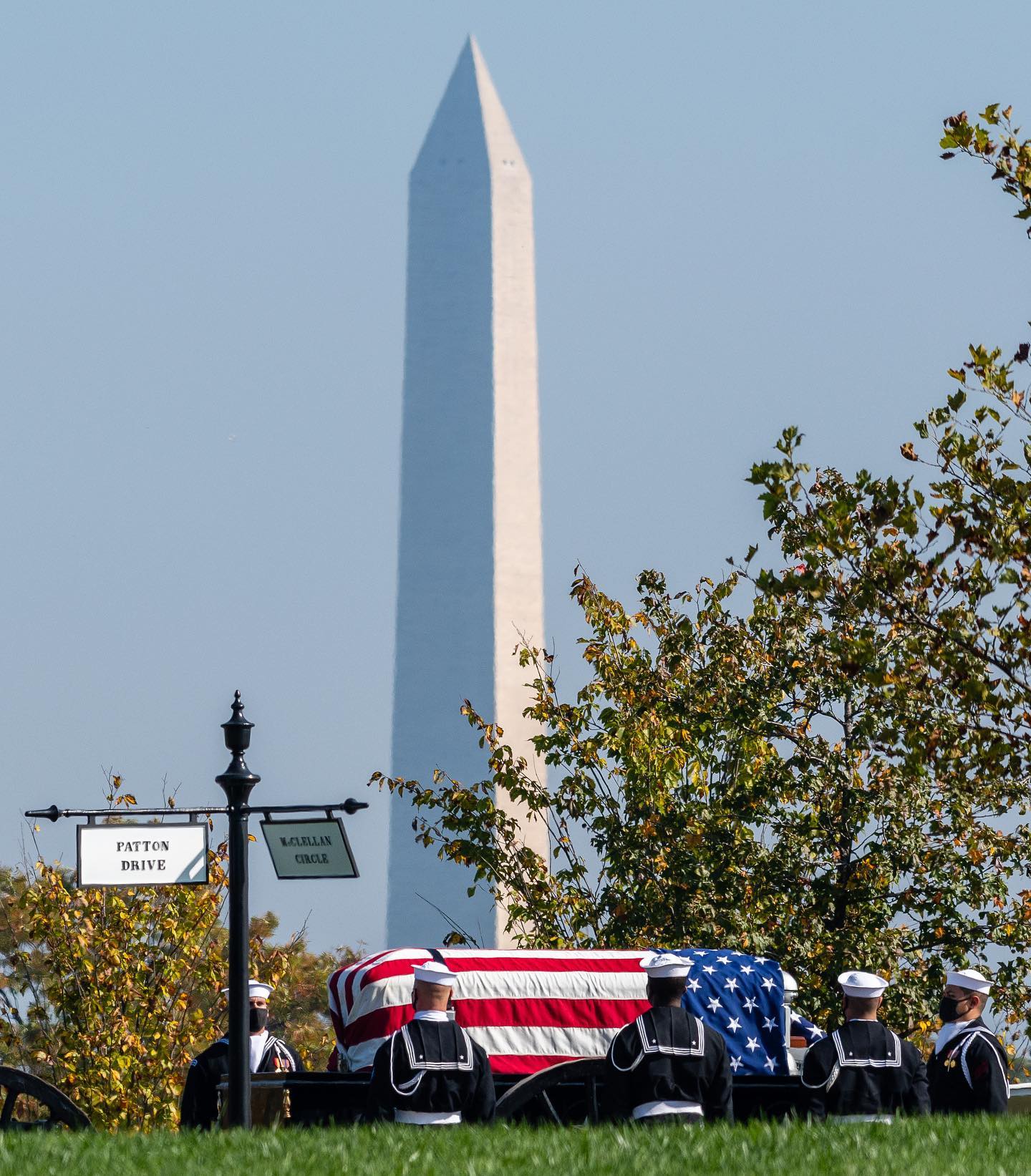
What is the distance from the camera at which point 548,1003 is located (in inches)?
471

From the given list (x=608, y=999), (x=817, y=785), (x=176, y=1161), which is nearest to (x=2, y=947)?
(x=817, y=785)

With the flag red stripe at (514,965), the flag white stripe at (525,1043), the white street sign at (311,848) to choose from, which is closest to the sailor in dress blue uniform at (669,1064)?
the flag white stripe at (525,1043)

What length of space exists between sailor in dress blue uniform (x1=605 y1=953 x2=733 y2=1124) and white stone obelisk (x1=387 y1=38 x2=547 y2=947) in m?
44.9

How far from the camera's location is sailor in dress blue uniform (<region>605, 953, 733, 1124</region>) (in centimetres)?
986

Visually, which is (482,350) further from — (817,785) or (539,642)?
(817,785)

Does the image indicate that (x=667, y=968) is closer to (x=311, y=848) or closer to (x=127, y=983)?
(x=311, y=848)

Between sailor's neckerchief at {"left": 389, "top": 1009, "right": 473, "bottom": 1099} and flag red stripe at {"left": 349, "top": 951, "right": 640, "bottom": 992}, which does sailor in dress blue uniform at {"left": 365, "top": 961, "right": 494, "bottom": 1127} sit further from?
flag red stripe at {"left": 349, "top": 951, "right": 640, "bottom": 992}

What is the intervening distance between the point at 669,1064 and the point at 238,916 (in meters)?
3.05

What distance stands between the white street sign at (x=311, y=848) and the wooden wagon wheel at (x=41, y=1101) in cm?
204

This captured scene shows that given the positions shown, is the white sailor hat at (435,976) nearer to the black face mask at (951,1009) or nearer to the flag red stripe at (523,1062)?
the flag red stripe at (523,1062)

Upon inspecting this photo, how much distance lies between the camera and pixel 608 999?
1218 cm

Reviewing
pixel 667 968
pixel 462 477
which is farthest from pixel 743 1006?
pixel 462 477

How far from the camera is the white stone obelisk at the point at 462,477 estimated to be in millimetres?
55875

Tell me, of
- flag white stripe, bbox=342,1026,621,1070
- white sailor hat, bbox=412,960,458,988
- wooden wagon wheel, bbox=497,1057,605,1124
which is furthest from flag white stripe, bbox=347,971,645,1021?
white sailor hat, bbox=412,960,458,988
